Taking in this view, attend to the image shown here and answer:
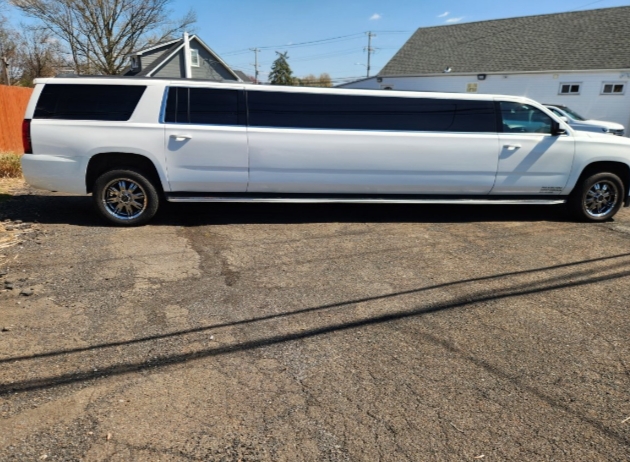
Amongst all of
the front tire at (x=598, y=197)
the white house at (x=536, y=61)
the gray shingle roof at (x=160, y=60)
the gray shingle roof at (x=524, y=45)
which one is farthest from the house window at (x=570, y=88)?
the gray shingle roof at (x=160, y=60)

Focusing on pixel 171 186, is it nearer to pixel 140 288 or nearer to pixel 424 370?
pixel 140 288

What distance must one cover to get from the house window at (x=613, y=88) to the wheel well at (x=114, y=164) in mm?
23997

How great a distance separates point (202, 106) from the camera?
20.1ft

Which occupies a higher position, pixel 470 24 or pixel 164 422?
pixel 470 24

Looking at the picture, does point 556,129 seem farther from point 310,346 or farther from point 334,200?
point 310,346

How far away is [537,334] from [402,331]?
3.45ft

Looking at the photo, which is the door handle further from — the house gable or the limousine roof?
the house gable

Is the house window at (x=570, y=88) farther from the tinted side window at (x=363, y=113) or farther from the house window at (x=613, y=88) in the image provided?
the tinted side window at (x=363, y=113)

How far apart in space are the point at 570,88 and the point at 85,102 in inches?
987

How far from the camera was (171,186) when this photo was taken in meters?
6.20

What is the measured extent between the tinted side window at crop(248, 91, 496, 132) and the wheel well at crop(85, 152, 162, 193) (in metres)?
1.46

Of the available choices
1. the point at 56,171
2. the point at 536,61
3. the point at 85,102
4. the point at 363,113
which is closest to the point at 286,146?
the point at 363,113

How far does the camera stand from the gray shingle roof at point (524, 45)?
24.1 m

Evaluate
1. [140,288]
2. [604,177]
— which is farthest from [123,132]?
[604,177]
